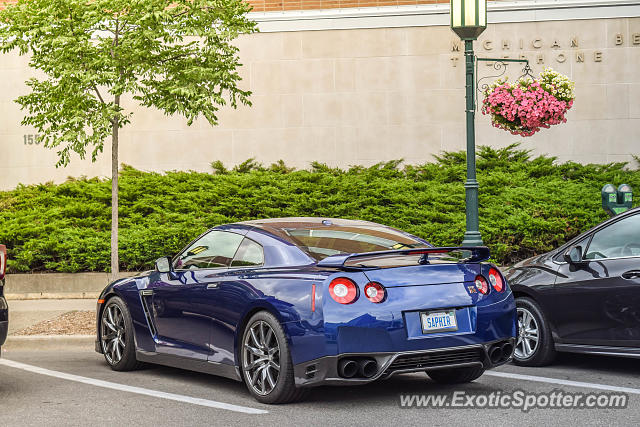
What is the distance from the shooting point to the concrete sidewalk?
10211 millimetres

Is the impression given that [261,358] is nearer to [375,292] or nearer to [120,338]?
[375,292]

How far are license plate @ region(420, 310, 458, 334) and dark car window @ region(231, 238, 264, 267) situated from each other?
4.67 feet

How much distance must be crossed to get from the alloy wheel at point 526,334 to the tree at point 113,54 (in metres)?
4.94

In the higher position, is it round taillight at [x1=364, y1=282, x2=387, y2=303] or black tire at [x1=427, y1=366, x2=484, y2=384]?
round taillight at [x1=364, y1=282, x2=387, y2=303]

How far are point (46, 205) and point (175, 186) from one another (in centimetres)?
240

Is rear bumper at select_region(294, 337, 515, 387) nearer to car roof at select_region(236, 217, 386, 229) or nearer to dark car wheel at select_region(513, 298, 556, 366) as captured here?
car roof at select_region(236, 217, 386, 229)

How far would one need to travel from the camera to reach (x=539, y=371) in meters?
8.05

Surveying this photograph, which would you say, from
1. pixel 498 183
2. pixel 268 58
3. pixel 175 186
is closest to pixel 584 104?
pixel 498 183

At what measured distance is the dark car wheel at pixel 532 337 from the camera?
818cm

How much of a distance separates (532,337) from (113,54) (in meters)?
6.45

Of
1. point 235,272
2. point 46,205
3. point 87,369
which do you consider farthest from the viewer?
point 46,205

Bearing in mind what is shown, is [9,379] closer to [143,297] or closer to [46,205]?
[143,297]

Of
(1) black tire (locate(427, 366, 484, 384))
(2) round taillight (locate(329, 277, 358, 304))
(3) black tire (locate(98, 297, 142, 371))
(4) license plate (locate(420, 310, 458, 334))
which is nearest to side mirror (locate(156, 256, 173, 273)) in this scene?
(3) black tire (locate(98, 297, 142, 371))

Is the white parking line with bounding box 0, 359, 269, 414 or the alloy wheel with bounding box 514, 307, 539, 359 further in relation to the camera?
the alloy wheel with bounding box 514, 307, 539, 359
